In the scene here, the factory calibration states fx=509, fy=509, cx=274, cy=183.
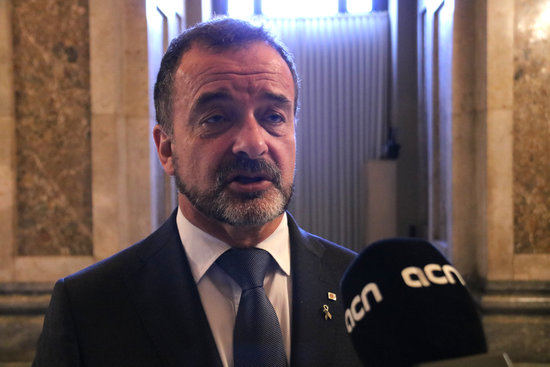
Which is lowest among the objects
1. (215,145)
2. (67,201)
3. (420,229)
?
(420,229)

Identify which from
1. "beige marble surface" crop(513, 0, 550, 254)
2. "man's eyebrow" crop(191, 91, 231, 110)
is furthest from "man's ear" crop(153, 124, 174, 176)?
"beige marble surface" crop(513, 0, 550, 254)

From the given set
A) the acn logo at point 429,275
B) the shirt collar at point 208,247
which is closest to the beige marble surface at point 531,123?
the shirt collar at point 208,247

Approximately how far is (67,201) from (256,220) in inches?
151

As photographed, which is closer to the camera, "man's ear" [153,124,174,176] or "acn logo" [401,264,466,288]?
"acn logo" [401,264,466,288]

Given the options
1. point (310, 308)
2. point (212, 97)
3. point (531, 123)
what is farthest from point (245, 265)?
point (531, 123)

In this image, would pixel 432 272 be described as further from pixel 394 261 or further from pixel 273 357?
pixel 273 357

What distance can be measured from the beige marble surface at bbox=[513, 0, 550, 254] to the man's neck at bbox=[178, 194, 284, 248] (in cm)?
382

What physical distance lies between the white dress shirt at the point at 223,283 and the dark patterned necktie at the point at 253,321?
5 cm

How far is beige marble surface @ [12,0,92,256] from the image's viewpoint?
4648 millimetres

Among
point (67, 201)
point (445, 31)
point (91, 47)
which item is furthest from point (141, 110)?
point (445, 31)

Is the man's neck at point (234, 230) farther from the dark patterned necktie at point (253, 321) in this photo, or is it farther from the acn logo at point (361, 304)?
the acn logo at point (361, 304)

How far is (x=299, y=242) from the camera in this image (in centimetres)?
155

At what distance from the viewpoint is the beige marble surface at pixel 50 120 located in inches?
183

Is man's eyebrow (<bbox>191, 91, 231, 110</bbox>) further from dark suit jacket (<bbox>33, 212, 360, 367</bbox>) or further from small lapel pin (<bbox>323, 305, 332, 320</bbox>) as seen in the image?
small lapel pin (<bbox>323, 305, 332, 320</bbox>)
